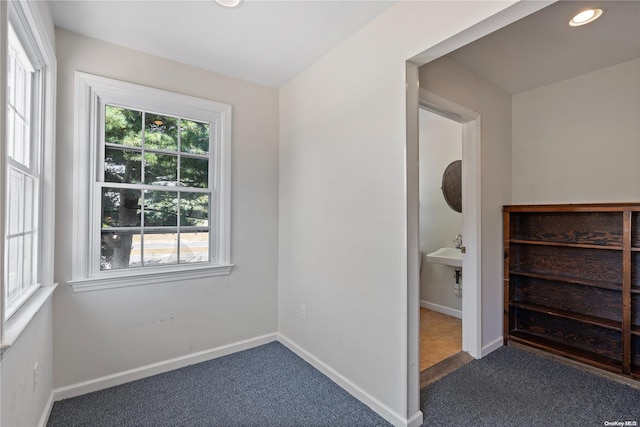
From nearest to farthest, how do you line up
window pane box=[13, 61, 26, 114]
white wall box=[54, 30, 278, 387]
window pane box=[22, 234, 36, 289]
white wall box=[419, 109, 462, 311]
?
window pane box=[13, 61, 26, 114], window pane box=[22, 234, 36, 289], white wall box=[54, 30, 278, 387], white wall box=[419, 109, 462, 311]

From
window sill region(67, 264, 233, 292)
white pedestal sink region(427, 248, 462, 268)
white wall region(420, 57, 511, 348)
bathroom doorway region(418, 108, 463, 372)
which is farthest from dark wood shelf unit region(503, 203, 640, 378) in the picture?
window sill region(67, 264, 233, 292)

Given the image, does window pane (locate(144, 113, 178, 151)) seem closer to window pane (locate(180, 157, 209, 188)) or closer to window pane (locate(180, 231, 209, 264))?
window pane (locate(180, 157, 209, 188))

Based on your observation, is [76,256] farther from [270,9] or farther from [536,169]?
[536,169]

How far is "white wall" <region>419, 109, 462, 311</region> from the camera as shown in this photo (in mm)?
3738

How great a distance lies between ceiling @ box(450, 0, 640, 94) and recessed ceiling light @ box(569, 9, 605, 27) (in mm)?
33

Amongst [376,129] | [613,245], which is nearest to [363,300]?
[376,129]

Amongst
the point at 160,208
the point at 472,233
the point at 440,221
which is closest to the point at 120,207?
the point at 160,208

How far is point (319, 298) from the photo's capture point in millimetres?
2506

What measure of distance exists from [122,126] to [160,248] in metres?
0.97

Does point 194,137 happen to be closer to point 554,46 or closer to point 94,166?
point 94,166

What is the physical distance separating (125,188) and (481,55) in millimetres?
2877

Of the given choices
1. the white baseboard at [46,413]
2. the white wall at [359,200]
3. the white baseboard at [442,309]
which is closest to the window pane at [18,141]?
the white baseboard at [46,413]

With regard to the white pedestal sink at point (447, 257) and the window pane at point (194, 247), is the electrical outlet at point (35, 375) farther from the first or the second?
the white pedestal sink at point (447, 257)

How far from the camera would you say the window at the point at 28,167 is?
1430 mm
